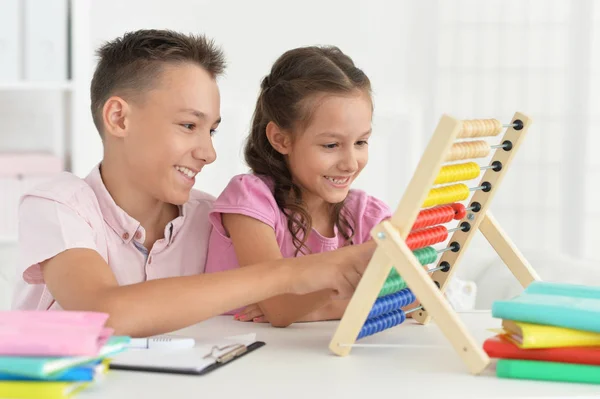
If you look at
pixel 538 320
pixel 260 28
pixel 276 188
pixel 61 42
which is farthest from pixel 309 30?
pixel 538 320

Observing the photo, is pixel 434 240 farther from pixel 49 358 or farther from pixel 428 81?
pixel 428 81

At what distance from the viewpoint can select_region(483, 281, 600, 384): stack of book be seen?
1.28m

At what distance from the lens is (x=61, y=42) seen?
11.2 feet

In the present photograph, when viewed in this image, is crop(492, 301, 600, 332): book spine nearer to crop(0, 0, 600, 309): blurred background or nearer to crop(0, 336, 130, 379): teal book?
crop(0, 336, 130, 379): teal book

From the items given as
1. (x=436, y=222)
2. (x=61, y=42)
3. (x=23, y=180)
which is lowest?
(x=23, y=180)

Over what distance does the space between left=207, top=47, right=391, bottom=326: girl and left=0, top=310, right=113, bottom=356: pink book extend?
591 millimetres

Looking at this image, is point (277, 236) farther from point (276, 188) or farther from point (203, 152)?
point (203, 152)

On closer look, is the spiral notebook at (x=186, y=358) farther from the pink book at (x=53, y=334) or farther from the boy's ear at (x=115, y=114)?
the boy's ear at (x=115, y=114)

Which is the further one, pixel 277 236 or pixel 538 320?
pixel 277 236

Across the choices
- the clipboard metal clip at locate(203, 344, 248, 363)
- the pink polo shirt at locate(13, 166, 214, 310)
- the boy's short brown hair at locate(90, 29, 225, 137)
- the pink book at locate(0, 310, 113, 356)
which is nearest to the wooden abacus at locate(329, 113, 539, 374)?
the clipboard metal clip at locate(203, 344, 248, 363)

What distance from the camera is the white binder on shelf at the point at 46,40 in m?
3.33

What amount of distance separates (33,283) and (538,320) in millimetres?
1028

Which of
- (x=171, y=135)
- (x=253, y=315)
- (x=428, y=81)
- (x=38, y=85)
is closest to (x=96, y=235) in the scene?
(x=171, y=135)

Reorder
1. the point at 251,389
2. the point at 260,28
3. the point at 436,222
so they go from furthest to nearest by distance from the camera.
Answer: the point at 260,28 < the point at 436,222 < the point at 251,389
